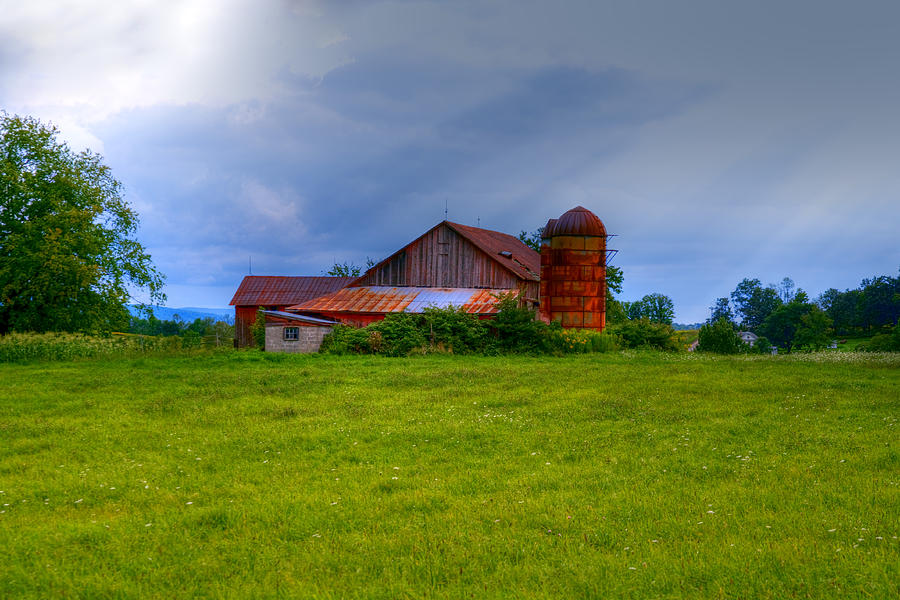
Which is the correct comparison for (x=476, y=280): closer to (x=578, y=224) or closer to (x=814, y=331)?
(x=578, y=224)

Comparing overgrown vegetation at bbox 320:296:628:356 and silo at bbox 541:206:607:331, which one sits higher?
silo at bbox 541:206:607:331

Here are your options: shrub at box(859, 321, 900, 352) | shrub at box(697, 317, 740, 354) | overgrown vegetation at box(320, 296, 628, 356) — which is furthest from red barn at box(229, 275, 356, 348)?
shrub at box(859, 321, 900, 352)

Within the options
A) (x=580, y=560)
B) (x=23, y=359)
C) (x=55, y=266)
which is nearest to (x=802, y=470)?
(x=580, y=560)

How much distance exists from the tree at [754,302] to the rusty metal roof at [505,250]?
301ft

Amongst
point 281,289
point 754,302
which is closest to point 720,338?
point 281,289

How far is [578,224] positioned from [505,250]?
939 centimetres

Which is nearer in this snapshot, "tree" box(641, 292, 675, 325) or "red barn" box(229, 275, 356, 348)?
"red barn" box(229, 275, 356, 348)

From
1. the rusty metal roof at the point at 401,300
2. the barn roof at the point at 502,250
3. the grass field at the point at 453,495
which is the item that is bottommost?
the grass field at the point at 453,495

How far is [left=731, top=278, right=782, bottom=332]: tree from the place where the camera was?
128500mm

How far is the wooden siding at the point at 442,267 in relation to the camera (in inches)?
1572

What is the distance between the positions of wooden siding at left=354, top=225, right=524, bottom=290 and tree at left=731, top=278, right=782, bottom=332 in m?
104

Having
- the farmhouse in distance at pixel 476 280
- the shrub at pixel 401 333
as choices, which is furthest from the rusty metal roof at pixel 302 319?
the shrub at pixel 401 333

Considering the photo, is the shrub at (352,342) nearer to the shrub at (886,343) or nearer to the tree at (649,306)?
the shrub at (886,343)

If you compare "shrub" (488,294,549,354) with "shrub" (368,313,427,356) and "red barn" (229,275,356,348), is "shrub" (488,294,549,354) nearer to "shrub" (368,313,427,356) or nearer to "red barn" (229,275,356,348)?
"shrub" (368,313,427,356)
